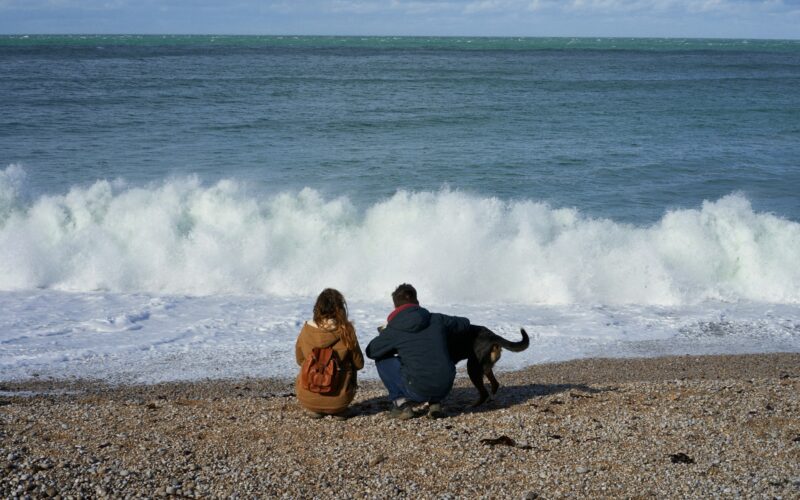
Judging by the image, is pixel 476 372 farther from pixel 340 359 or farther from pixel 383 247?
pixel 383 247

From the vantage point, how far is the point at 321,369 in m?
6.59

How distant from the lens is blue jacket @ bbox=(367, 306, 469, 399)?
6.49 m

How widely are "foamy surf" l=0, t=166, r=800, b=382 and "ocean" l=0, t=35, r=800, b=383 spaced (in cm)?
5

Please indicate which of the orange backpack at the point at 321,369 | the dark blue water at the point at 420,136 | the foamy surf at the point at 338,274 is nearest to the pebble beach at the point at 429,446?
the orange backpack at the point at 321,369

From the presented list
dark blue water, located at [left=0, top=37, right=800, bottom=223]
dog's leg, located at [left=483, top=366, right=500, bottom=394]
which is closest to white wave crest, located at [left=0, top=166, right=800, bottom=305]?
dark blue water, located at [left=0, top=37, right=800, bottom=223]

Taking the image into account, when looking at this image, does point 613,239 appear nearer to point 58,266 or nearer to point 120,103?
point 58,266

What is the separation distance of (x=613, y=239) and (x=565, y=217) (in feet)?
4.42

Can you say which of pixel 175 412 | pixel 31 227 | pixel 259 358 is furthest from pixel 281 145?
pixel 175 412

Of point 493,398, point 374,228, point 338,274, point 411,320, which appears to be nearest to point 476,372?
point 493,398

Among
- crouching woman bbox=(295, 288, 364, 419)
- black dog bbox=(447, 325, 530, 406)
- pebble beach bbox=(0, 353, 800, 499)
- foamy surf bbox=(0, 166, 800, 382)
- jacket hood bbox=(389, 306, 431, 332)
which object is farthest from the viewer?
foamy surf bbox=(0, 166, 800, 382)

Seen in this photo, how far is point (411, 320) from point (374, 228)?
948 centimetres

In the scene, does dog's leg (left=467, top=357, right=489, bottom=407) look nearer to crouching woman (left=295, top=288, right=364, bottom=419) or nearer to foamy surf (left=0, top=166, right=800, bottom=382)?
crouching woman (left=295, top=288, right=364, bottom=419)

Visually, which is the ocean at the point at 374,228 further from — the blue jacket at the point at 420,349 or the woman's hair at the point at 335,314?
the blue jacket at the point at 420,349

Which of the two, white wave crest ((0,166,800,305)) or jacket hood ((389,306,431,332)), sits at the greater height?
jacket hood ((389,306,431,332))
